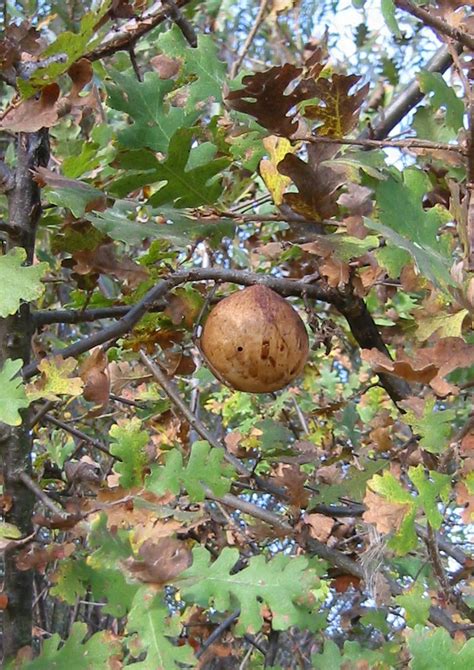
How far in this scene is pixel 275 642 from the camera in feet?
5.03

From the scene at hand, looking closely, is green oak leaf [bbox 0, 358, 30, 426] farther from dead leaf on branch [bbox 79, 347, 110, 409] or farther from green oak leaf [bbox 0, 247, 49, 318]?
dead leaf on branch [bbox 79, 347, 110, 409]

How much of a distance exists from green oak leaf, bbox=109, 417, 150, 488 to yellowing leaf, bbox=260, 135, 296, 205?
1.12 feet

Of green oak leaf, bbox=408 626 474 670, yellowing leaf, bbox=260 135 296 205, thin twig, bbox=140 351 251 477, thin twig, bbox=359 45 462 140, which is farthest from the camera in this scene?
thin twig, bbox=359 45 462 140

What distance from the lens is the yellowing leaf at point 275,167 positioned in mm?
992

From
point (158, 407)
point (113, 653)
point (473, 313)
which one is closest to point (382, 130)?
point (158, 407)

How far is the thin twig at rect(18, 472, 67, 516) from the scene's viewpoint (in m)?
0.84

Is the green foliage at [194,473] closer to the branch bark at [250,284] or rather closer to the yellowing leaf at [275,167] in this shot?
the branch bark at [250,284]

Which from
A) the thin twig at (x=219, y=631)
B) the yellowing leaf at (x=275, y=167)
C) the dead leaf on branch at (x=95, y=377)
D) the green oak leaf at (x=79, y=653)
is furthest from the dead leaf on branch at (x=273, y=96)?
the thin twig at (x=219, y=631)

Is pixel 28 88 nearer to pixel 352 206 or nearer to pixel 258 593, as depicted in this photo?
pixel 352 206

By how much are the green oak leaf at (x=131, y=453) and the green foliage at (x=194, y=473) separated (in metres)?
0.02

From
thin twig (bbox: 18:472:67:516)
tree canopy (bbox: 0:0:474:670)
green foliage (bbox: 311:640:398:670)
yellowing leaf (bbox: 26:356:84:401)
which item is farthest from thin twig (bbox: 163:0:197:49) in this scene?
green foliage (bbox: 311:640:398:670)

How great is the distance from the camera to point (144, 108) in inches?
A: 39.7

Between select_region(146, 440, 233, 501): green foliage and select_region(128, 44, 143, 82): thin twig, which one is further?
select_region(128, 44, 143, 82): thin twig

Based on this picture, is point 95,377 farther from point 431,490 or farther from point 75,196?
point 431,490
